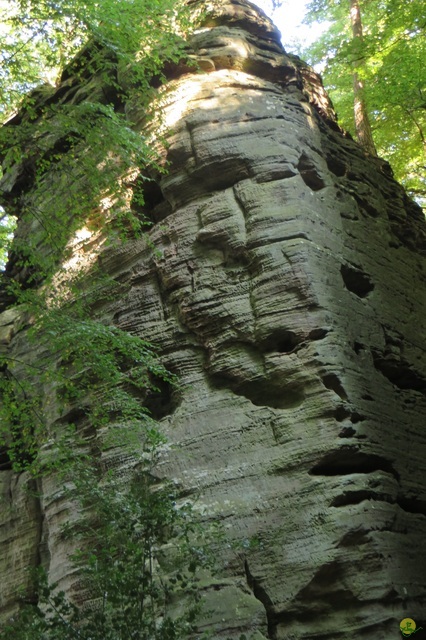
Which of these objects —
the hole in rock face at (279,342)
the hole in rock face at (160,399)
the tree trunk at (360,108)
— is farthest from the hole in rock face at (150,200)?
the tree trunk at (360,108)

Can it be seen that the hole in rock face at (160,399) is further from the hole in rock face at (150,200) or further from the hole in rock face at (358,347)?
the hole in rock face at (150,200)

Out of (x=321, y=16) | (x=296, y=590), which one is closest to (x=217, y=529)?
(x=296, y=590)

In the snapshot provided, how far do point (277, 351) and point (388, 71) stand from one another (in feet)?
27.0

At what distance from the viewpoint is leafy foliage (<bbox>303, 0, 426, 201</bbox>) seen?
13086 mm

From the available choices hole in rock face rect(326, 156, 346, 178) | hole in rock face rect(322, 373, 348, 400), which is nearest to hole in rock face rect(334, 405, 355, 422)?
hole in rock face rect(322, 373, 348, 400)

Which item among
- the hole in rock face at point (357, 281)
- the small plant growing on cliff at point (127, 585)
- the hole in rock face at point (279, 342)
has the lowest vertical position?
the small plant growing on cliff at point (127, 585)

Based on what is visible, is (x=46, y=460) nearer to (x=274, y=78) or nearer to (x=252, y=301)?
(x=252, y=301)

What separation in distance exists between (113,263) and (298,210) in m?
2.75

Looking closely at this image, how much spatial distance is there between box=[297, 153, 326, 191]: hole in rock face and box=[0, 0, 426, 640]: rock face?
0.07 feet

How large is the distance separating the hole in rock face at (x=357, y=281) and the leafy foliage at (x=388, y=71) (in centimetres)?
573

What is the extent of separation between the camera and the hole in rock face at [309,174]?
966 cm

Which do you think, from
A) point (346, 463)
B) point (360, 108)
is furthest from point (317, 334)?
point (360, 108)

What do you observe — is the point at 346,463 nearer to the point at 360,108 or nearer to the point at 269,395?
the point at 269,395

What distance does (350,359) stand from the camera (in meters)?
7.61
